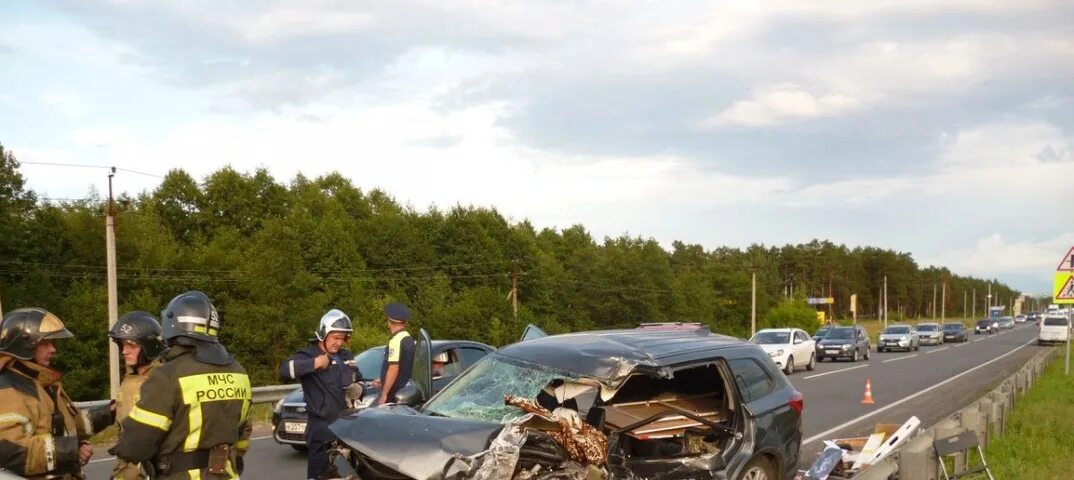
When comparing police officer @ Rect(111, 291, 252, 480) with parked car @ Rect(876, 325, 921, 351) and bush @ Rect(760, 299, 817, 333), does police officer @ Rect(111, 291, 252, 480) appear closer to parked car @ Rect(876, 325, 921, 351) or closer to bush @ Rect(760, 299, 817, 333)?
parked car @ Rect(876, 325, 921, 351)

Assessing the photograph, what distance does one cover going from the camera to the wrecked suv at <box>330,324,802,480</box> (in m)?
4.98

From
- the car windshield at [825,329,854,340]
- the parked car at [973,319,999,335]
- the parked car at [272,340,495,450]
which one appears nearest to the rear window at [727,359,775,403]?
the parked car at [272,340,495,450]

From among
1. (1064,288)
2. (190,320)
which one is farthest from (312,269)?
A: (190,320)

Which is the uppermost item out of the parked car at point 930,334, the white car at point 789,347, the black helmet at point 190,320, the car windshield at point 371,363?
the black helmet at point 190,320

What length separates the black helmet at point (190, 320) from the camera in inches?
170

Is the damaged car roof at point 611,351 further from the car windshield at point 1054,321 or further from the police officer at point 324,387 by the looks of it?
the car windshield at point 1054,321

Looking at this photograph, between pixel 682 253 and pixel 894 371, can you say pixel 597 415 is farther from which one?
pixel 682 253

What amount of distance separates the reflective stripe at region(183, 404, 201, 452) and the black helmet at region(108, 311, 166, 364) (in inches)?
44.6

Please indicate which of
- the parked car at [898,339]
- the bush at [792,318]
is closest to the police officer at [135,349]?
the parked car at [898,339]

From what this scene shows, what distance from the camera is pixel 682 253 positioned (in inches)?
4808

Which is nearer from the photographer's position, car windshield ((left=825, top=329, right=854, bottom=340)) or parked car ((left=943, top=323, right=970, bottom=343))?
car windshield ((left=825, top=329, right=854, bottom=340))

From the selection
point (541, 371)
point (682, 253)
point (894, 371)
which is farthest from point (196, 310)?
point (682, 253)

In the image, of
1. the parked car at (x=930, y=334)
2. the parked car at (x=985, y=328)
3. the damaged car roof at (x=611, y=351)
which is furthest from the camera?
the parked car at (x=985, y=328)

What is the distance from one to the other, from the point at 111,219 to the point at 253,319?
2724cm
